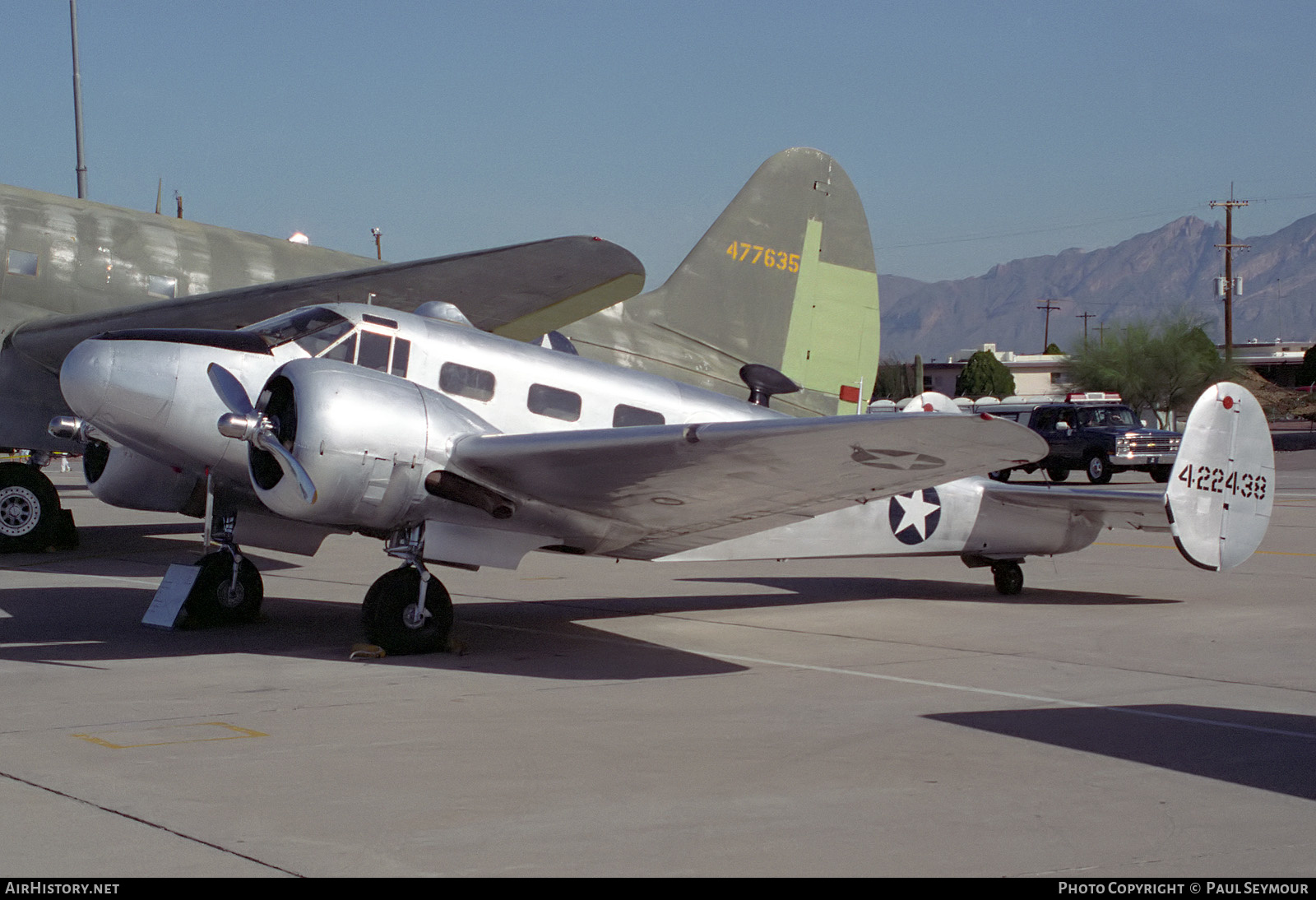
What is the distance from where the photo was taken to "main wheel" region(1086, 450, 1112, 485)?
36625mm

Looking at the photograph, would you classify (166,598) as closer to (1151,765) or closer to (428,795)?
(428,795)

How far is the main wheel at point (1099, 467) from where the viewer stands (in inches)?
1442

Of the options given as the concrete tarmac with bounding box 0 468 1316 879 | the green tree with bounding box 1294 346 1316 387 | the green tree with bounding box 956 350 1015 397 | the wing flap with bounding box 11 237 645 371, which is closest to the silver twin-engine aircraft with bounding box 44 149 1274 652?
the concrete tarmac with bounding box 0 468 1316 879

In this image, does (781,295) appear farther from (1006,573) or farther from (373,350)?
(373,350)

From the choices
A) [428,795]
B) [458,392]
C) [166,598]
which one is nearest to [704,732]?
[428,795]

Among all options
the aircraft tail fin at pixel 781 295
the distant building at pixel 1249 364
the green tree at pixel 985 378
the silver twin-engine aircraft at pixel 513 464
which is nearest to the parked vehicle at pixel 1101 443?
the aircraft tail fin at pixel 781 295

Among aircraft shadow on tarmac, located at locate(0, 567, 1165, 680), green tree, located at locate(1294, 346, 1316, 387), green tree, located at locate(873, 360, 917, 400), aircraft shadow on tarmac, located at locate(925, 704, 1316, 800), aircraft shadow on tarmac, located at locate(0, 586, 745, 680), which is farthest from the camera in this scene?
green tree, located at locate(873, 360, 917, 400)

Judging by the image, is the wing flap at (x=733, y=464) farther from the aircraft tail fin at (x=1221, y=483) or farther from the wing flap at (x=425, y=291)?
the wing flap at (x=425, y=291)

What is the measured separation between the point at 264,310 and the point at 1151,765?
1240cm

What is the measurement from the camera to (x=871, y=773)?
5.80m

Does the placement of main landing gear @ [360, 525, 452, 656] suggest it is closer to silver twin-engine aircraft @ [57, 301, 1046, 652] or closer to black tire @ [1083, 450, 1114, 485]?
silver twin-engine aircraft @ [57, 301, 1046, 652]

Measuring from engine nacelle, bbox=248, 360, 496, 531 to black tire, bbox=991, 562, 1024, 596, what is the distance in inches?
248

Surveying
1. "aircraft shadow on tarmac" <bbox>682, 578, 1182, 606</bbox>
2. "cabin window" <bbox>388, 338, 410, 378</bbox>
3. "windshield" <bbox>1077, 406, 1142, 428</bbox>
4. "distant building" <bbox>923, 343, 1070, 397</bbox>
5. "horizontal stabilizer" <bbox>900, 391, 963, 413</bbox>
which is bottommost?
"aircraft shadow on tarmac" <bbox>682, 578, 1182, 606</bbox>

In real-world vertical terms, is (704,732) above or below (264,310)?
below
